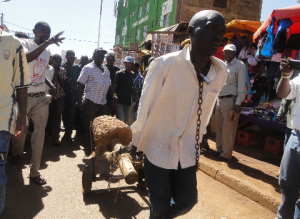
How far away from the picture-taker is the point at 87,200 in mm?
3283

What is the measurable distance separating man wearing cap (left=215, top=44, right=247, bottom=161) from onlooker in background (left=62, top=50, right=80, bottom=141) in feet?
11.6

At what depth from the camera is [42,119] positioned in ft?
11.7

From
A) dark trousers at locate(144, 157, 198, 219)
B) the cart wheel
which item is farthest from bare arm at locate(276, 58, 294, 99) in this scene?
the cart wheel

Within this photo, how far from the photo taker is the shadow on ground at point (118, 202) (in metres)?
3.05

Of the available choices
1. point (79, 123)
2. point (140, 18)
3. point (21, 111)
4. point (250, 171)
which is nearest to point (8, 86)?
point (21, 111)

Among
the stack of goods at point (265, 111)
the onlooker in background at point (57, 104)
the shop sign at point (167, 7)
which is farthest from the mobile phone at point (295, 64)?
the shop sign at point (167, 7)

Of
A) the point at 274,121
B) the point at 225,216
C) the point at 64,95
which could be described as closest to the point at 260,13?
the point at 274,121

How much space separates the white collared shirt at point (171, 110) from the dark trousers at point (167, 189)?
0.09 metres

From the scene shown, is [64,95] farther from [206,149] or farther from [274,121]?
[274,121]

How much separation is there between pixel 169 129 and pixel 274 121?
15.0 ft

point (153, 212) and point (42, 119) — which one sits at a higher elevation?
point (42, 119)

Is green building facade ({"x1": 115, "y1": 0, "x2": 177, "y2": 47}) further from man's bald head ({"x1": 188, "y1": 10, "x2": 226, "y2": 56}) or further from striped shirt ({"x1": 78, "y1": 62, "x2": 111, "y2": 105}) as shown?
man's bald head ({"x1": 188, "y1": 10, "x2": 226, "y2": 56})

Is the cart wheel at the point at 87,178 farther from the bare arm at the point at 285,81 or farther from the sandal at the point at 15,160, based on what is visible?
the bare arm at the point at 285,81

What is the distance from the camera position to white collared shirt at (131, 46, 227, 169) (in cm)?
191
